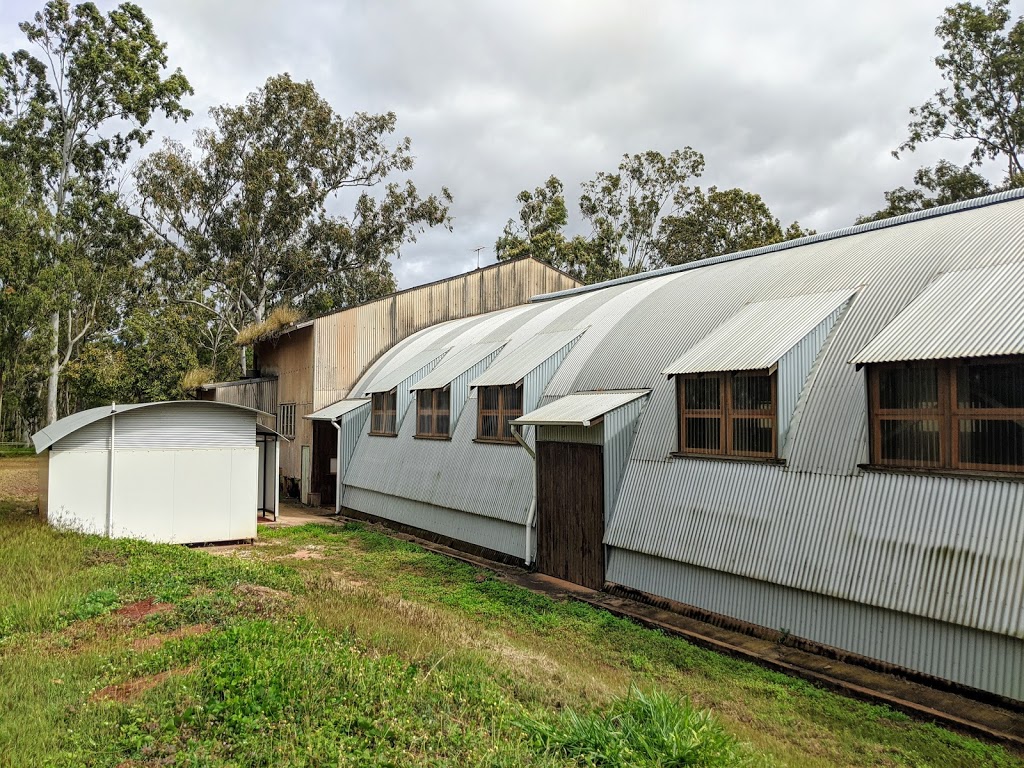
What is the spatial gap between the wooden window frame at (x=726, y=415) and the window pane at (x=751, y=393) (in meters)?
0.05

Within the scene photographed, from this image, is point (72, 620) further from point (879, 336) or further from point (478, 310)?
point (478, 310)

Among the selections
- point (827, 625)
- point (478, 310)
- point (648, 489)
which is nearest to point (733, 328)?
point (648, 489)

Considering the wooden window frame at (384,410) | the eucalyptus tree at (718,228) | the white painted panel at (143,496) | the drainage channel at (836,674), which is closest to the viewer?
the drainage channel at (836,674)

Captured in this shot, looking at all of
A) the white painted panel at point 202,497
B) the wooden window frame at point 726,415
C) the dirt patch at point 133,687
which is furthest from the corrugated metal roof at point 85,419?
the wooden window frame at point 726,415

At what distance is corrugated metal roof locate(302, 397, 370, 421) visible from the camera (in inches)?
880

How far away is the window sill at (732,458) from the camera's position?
10.1 m

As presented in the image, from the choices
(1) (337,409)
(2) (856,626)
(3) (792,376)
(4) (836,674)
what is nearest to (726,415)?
(3) (792,376)

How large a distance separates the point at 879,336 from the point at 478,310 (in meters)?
19.9

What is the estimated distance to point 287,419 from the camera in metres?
26.5

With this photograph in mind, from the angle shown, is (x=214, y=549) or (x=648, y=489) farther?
(x=214, y=549)

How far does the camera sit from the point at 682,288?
15.3m

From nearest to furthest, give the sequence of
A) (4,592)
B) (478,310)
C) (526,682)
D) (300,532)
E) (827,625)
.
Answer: (526,682) → (827,625) → (4,592) → (300,532) → (478,310)

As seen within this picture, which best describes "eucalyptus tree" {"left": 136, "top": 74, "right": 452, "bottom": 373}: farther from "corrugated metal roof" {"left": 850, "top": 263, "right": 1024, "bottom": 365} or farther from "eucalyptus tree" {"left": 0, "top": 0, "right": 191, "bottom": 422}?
"corrugated metal roof" {"left": 850, "top": 263, "right": 1024, "bottom": 365}

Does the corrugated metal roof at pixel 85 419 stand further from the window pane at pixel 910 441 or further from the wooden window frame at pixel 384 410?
the window pane at pixel 910 441
